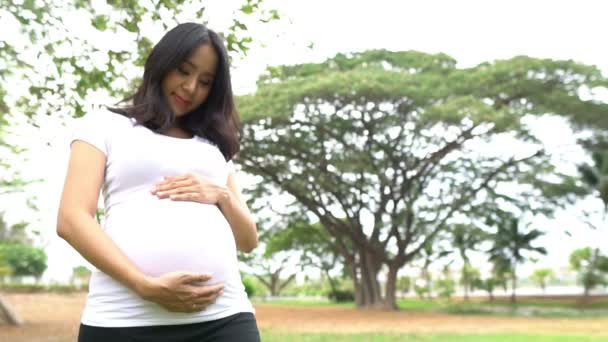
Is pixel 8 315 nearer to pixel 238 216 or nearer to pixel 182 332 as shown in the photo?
pixel 238 216

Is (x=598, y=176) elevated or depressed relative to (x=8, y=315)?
elevated

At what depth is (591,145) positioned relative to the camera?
17.1 metres

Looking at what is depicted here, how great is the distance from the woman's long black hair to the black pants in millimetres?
390

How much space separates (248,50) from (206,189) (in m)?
2.66

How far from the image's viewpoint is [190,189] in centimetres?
140

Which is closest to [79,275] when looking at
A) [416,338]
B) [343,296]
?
[343,296]

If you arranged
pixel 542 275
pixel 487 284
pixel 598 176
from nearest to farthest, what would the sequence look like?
pixel 598 176
pixel 487 284
pixel 542 275

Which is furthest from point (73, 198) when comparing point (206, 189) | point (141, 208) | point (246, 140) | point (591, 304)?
point (591, 304)

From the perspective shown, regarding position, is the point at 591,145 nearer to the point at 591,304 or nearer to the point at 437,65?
the point at 437,65

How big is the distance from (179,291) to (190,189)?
21 cm

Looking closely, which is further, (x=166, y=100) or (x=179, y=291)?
(x=166, y=100)

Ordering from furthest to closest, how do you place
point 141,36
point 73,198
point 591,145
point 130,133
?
point 591,145 → point 141,36 → point 130,133 → point 73,198

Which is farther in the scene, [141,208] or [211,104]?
[211,104]

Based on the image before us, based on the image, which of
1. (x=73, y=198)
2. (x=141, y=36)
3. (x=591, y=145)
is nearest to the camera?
(x=73, y=198)
